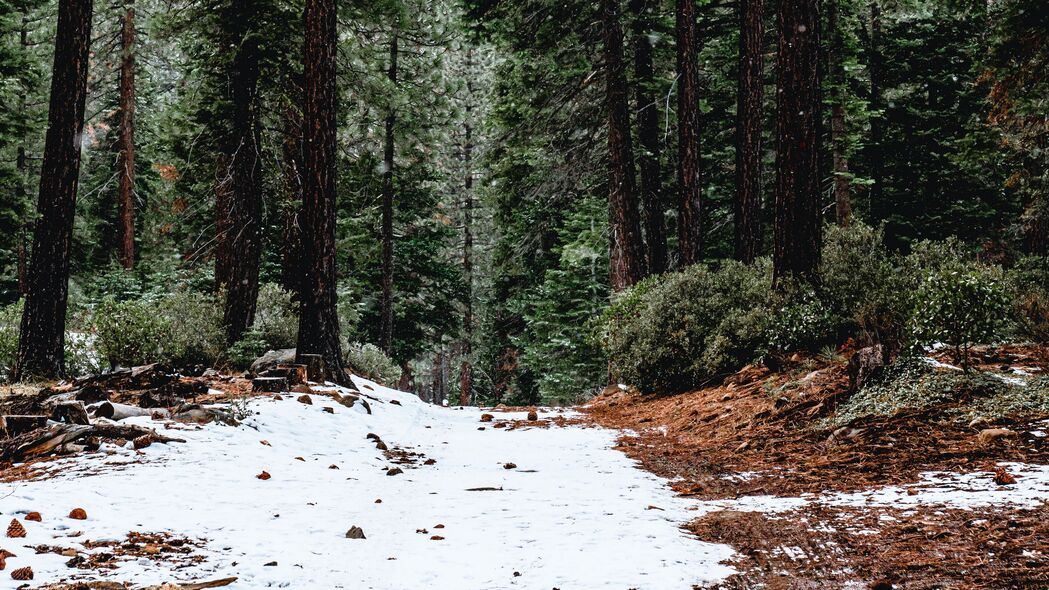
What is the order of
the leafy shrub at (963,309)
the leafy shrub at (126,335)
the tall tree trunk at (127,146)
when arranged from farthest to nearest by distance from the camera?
the tall tree trunk at (127,146) → the leafy shrub at (126,335) → the leafy shrub at (963,309)

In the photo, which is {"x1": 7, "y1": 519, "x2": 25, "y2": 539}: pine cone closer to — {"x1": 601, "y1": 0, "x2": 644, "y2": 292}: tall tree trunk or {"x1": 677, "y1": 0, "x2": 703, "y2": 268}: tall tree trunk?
{"x1": 677, "y1": 0, "x2": 703, "y2": 268}: tall tree trunk

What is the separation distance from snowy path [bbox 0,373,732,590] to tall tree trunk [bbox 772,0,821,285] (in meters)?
5.13

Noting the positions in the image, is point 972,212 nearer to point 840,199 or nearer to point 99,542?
point 840,199

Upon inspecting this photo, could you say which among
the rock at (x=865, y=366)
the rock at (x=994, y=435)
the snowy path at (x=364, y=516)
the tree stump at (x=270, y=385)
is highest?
the rock at (x=865, y=366)

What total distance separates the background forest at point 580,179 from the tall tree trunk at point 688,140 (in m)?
0.06

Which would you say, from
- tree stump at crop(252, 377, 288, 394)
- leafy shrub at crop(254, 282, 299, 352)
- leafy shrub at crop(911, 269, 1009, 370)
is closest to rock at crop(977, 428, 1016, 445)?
leafy shrub at crop(911, 269, 1009, 370)

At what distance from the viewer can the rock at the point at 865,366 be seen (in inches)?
247

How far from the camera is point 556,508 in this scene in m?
4.19

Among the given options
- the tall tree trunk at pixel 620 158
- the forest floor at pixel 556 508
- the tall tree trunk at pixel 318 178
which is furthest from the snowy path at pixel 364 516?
the tall tree trunk at pixel 620 158

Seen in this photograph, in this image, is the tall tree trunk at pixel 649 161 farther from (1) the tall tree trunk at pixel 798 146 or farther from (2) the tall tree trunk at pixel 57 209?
(2) the tall tree trunk at pixel 57 209

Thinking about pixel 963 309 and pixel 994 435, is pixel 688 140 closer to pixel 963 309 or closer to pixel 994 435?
pixel 963 309

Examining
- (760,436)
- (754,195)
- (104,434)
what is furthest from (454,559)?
(754,195)

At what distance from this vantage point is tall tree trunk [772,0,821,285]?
946 cm

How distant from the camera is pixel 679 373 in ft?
34.3
